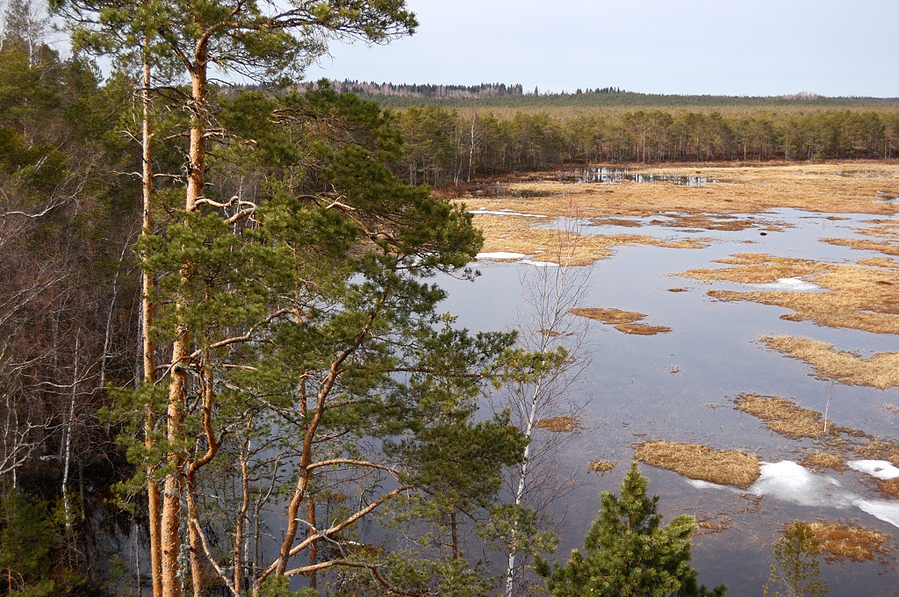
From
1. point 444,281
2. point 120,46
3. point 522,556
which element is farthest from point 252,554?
point 444,281

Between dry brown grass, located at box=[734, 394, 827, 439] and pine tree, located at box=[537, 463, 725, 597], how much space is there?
14.4m

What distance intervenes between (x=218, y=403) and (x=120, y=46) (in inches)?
184

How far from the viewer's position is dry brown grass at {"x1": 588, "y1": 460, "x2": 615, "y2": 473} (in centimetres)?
1784

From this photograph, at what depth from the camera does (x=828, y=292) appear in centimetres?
3462

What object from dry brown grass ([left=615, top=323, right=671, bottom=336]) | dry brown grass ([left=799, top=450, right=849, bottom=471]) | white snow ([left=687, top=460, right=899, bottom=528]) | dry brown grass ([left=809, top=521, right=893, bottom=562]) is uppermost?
dry brown grass ([left=615, top=323, right=671, bottom=336])

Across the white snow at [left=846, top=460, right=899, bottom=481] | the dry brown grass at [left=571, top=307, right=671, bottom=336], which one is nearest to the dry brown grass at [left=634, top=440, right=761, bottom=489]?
the white snow at [left=846, top=460, right=899, bottom=481]

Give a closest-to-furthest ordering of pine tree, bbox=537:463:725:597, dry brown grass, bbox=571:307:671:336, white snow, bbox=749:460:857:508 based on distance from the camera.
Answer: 1. pine tree, bbox=537:463:725:597
2. white snow, bbox=749:460:857:508
3. dry brown grass, bbox=571:307:671:336

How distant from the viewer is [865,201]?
6756 cm

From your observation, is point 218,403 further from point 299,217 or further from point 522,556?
point 522,556

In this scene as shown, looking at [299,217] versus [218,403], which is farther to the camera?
[218,403]

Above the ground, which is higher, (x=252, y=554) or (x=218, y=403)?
(x=218, y=403)

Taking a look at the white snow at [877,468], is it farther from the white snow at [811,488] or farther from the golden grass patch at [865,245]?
the golden grass patch at [865,245]

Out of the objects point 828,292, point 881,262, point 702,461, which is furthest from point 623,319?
point 881,262

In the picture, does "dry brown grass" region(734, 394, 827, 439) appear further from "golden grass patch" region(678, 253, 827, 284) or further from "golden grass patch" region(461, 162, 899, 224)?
"golden grass patch" region(461, 162, 899, 224)
